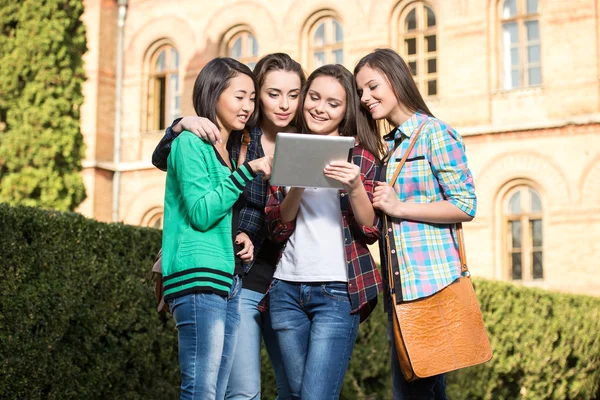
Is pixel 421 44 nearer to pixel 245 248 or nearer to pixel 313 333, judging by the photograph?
pixel 245 248

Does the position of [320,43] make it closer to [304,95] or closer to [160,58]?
[160,58]

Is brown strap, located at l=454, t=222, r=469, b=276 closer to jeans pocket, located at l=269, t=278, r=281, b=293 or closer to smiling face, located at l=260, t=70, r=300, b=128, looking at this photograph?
jeans pocket, located at l=269, t=278, r=281, b=293

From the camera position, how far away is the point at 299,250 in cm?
385

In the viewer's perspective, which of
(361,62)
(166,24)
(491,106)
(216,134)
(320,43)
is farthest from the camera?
(166,24)

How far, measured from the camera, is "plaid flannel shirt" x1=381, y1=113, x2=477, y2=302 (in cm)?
377

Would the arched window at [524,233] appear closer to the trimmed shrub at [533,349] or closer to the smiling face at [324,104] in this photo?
the trimmed shrub at [533,349]

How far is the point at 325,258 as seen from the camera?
3.81 m

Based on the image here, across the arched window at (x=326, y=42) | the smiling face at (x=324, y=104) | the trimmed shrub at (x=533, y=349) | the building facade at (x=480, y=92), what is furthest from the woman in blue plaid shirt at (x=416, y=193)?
the arched window at (x=326, y=42)

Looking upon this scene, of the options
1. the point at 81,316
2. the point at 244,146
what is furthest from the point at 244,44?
the point at 244,146

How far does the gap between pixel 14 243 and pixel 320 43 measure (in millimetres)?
14996

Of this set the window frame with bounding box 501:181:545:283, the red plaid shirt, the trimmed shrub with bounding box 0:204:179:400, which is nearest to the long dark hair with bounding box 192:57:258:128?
the red plaid shirt

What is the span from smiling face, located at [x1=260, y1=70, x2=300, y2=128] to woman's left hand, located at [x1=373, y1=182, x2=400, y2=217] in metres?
0.59

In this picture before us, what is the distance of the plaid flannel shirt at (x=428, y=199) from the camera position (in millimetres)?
3771

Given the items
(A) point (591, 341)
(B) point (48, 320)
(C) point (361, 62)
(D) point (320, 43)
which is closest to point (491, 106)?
(D) point (320, 43)
